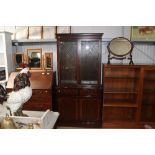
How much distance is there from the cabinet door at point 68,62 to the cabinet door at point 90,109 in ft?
1.17

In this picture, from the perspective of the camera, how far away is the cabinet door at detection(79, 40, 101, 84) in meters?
2.47

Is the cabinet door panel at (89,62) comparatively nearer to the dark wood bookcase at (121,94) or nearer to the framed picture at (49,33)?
the dark wood bookcase at (121,94)

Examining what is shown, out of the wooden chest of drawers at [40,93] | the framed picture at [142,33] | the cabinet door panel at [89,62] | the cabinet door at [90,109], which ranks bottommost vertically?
the cabinet door at [90,109]

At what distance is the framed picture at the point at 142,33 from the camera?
8.39ft

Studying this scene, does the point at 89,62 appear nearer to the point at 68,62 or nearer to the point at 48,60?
the point at 68,62

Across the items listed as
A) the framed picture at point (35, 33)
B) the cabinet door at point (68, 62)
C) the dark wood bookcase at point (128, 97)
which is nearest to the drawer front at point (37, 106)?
the cabinet door at point (68, 62)

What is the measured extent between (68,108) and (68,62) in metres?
0.71

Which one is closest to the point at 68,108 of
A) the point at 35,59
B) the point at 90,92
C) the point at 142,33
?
the point at 90,92

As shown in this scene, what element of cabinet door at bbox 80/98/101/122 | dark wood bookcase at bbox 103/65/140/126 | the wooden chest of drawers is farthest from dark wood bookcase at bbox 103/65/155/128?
the wooden chest of drawers

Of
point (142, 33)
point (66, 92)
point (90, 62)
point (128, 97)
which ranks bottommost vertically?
point (128, 97)

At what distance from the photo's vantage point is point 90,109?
259 centimetres
